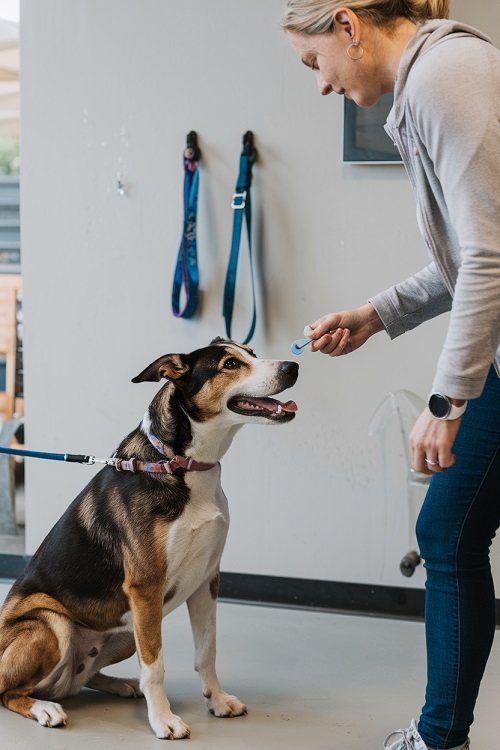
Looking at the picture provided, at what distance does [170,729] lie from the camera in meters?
2.01

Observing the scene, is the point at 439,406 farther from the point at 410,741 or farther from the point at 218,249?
the point at 218,249

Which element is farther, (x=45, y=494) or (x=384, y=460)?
(x=45, y=494)

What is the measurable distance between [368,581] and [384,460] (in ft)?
1.38

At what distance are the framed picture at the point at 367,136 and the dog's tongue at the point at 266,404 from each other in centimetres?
112

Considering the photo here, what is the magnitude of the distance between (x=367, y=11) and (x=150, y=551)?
4.04 feet

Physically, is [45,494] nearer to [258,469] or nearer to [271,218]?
[258,469]

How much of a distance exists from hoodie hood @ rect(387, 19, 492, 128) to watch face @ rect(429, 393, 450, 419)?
438 mm

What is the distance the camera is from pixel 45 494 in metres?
3.24

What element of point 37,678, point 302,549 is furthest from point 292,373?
point 302,549

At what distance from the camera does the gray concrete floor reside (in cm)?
201

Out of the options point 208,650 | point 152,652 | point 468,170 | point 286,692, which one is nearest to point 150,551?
point 152,652

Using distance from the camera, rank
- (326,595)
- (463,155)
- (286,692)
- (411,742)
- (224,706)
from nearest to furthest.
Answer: (463,155) < (411,742) < (224,706) < (286,692) < (326,595)

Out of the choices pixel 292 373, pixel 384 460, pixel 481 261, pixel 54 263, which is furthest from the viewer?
pixel 54 263

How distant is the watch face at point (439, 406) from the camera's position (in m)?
1.33
